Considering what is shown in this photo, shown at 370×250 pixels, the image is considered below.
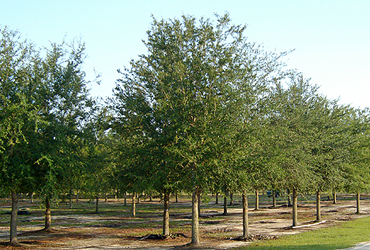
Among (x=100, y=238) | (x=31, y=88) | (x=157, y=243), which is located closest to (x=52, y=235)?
(x=100, y=238)

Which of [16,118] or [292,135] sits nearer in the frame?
[16,118]

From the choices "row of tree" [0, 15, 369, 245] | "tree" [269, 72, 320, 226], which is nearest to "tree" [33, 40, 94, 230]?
"row of tree" [0, 15, 369, 245]

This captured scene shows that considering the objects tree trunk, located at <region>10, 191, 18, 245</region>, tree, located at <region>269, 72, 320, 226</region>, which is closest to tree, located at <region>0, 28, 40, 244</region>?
tree trunk, located at <region>10, 191, 18, 245</region>

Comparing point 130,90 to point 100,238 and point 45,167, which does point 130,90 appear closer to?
point 45,167

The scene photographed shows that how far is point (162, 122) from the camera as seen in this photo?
62.9ft

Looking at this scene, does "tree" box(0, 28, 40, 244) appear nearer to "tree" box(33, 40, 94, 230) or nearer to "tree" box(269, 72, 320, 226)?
Answer: "tree" box(33, 40, 94, 230)

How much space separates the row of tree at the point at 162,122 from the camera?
17.2 meters

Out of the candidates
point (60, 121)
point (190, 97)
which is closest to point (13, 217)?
point (60, 121)

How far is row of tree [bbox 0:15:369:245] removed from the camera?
1723 centimetres

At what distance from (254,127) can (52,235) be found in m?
16.8

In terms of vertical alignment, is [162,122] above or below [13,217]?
above

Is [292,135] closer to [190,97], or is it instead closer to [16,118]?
[190,97]

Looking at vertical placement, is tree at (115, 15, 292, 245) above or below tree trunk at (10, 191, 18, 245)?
above

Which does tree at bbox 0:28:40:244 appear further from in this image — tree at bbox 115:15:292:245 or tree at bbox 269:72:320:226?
tree at bbox 269:72:320:226
